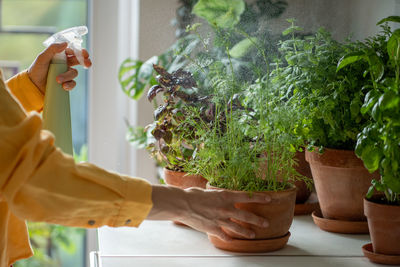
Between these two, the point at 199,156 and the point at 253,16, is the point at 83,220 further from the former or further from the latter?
the point at 253,16

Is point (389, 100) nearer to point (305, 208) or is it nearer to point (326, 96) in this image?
point (326, 96)

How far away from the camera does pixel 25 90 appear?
3.89 feet

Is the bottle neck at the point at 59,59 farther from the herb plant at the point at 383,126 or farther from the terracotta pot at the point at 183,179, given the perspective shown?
the herb plant at the point at 383,126

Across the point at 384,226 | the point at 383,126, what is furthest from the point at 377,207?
the point at 383,126

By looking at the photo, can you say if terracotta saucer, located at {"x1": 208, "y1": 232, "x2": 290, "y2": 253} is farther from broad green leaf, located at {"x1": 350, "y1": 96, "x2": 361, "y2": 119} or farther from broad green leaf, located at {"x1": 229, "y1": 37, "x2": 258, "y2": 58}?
broad green leaf, located at {"x1": 229, "y1": 37, "x2": 258, "y2": 58}

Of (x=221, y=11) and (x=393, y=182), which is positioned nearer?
(x=393, y=182)

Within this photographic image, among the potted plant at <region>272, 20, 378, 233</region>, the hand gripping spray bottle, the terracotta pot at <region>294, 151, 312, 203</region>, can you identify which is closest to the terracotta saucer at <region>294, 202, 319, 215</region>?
the terracotta pot at <region>294, 151, 312, 203</region>

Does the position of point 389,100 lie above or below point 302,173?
above

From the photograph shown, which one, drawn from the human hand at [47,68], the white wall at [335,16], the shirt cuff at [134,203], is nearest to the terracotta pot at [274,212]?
the shirt cuff at [134,203]

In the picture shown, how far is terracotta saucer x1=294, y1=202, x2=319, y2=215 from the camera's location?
4.49 feet

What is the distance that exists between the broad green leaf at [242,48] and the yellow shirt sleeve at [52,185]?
66 cm

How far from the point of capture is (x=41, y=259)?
7.63 feet

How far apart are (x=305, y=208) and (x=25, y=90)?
0.73m

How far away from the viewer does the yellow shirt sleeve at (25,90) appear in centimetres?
118
